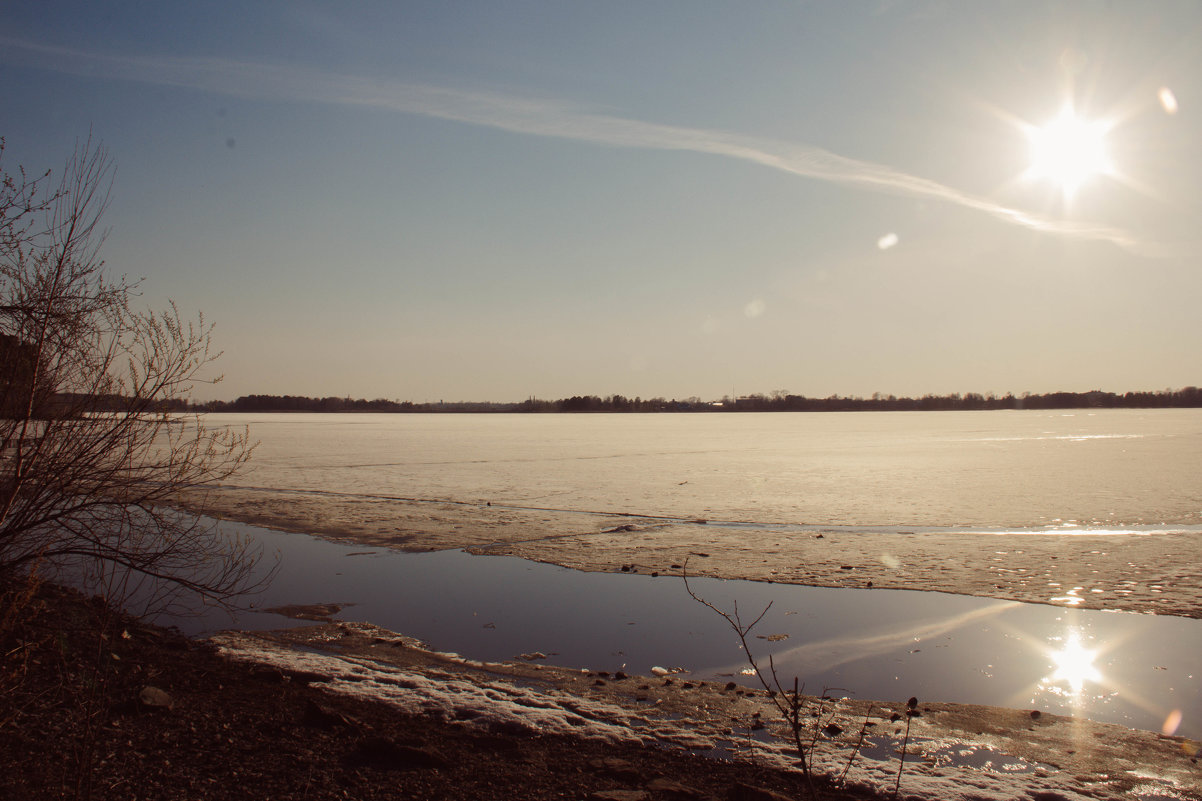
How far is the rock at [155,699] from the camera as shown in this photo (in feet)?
15.0

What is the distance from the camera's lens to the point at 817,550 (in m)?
10.5

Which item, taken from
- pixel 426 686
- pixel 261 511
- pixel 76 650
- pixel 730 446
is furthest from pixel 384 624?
pixel 730 446

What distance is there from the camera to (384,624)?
6.95 m

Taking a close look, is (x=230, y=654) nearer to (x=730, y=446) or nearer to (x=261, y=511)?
(x=261, y=511)

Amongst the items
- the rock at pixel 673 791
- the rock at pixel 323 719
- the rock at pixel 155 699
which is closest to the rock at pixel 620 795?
the rock at pixel 673 791

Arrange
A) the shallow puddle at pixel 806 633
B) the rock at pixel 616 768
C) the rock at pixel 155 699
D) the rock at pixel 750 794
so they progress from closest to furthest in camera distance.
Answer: the rock at pixel 750 794, the rock at pixel 616 768, the rock at pixel 155 699, the shallow puddle at pixel 806 633

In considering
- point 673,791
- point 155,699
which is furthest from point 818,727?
point 155,699

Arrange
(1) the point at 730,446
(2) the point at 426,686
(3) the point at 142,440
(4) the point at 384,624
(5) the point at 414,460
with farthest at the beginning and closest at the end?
1. (1) the point at 730,446
2. (5) the point at 414,460
3. (4) the point at 384,624
4. (3) the point at 142,440
5. (2) the point at 426,686

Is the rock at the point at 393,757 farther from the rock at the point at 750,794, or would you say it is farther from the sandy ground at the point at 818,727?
the rock at the point at 750,794

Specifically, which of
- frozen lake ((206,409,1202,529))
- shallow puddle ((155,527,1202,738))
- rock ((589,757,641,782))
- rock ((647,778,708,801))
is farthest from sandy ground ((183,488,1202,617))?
A: rock ((647,778,708,801))

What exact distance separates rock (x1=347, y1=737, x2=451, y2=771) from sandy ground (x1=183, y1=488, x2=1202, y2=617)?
4.31 m

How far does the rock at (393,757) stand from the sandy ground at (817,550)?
170 inches

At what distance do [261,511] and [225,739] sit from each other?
10.9 metres

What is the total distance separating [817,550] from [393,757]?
7.69 m
